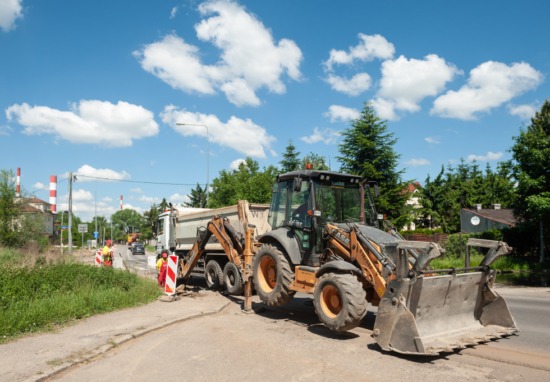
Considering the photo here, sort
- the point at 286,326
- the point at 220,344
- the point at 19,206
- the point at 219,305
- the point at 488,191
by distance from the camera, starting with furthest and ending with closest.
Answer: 1. the point at 488,191
2. the point at 19,206
3. the point at 219,305
4. the point at 286,326
5. the point at 220,344

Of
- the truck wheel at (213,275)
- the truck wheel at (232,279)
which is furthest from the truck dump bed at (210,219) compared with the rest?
the truck wheel at (232,279)

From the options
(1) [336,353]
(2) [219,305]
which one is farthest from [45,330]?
(1) [336,353]

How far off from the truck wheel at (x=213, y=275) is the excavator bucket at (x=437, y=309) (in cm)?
785

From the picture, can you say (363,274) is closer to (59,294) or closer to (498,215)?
(59,294)

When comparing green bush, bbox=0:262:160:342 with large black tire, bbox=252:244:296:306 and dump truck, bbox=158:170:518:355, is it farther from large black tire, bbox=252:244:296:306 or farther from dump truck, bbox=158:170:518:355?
large black tire, bbox=252:244:296:306

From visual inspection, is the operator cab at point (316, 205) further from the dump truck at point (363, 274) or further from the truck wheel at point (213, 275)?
the truck wheel at point (213, 275)

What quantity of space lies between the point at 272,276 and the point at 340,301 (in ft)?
8.31

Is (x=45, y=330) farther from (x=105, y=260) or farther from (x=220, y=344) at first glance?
(x=105, y=260)

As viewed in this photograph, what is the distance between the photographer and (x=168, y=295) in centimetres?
1203

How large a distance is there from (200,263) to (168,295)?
9.84 feet

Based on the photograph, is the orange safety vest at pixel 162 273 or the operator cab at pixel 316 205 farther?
the orange safety vest at pixel 162 273

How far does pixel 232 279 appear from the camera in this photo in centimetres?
1314

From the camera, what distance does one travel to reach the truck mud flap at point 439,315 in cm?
615

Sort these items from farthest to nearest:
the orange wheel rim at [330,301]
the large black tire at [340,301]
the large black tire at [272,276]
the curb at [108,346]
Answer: the large black tire at [272,276], the orange wheel rim at [330,301], the large black tire at [340,301], the curb at [108,346]
